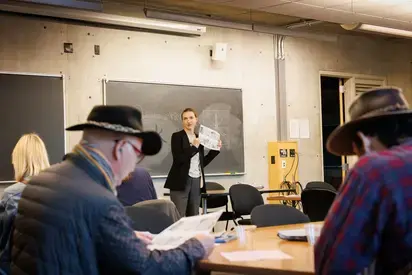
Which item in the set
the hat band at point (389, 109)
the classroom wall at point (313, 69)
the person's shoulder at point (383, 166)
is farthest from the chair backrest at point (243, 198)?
the person's shoulder at point (383, 166)

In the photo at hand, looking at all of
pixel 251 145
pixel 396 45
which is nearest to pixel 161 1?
pixel 251 145

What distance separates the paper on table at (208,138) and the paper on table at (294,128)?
2973 mm

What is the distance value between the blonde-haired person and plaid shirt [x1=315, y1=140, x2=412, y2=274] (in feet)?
8.12

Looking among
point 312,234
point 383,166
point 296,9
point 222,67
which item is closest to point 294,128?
point 222,67

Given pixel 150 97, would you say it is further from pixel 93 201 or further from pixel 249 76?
pixel 93 201

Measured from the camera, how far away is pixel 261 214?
423cm

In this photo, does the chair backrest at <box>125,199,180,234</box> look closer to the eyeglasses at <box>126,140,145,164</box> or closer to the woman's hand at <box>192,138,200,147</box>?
the eyeglasses at <box>126,140,145,164</box>

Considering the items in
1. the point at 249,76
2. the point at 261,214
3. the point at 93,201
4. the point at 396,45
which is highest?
the point at 396,45

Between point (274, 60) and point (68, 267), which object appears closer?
point (68, 267)

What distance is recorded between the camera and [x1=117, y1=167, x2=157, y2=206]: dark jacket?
480 centimetres

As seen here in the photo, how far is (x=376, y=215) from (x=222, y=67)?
714cm

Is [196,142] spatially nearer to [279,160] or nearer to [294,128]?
[279,160]

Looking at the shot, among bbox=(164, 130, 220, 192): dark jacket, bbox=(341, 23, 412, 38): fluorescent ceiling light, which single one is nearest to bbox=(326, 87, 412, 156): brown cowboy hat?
bbox=(164, 130, 220, 192): dark jacket

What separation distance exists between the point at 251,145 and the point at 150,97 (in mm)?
1909
